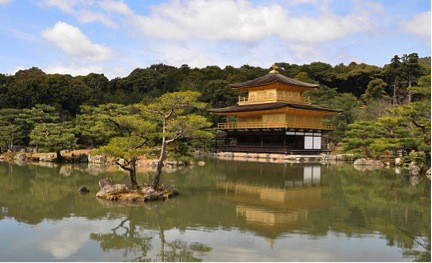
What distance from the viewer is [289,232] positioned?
799 centimetres

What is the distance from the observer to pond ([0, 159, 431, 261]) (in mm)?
6684

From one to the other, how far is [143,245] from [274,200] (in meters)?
5.39

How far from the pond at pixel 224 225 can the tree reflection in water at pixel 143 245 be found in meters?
0.02

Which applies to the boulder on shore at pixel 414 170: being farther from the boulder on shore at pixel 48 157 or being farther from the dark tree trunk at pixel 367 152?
the boulder on shore at pixel 48 157

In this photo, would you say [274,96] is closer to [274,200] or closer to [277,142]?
[277,142]

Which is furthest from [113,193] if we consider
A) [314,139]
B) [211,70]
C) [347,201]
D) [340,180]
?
[211,70]

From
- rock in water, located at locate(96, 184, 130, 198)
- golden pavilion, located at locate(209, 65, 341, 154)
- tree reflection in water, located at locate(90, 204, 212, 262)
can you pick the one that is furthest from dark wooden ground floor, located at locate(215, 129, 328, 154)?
tree reflection in water, located at locate(90, 204, 212, 262)

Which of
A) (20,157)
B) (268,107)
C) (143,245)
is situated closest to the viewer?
(143,245)

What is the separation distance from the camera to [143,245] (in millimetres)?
7223

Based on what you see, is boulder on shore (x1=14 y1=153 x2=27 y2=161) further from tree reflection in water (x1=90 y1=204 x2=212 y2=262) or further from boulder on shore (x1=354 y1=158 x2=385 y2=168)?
tree reflection in water (x1=90 y1=204 x2=212 y2=262)

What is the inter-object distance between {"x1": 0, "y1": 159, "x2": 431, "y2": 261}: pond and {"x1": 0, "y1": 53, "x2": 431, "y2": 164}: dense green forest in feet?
27.2

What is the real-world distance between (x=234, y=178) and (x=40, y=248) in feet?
37.1

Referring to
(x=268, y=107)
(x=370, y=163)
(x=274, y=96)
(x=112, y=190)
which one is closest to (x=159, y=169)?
(x=112, y=190)

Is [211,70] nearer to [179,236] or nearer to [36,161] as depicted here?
[36,161]
